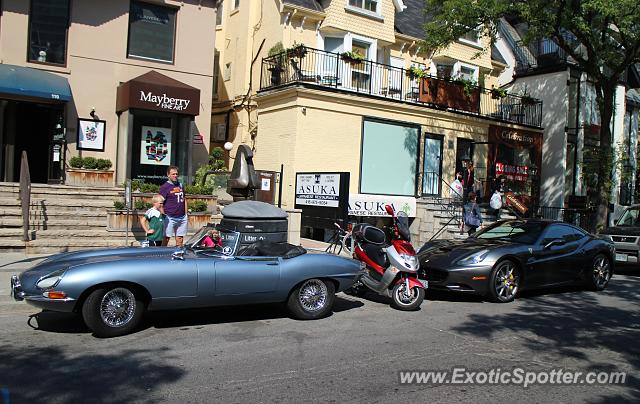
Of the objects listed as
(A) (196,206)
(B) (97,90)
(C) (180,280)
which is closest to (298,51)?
(B) (97,90)

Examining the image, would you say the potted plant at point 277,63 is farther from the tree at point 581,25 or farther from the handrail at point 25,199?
the handrail at point 25,199

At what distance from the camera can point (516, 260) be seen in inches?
358

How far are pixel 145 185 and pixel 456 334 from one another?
938 centimetres

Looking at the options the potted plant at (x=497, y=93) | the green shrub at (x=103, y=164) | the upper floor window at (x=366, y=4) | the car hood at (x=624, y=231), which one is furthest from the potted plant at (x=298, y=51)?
the car hood at (x=624, y=231)

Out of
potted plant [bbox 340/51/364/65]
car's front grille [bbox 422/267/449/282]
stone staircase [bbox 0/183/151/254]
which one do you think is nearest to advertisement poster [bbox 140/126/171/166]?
stone staircase [bbox 0/183/151/254]

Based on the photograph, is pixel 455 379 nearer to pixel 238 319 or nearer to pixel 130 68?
pixel 238 319

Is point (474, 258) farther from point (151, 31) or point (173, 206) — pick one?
point (151, 31)

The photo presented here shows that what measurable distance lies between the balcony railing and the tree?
5.74 ft

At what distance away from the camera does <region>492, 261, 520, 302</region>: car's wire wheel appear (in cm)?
881

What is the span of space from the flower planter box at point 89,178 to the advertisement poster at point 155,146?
1709mm

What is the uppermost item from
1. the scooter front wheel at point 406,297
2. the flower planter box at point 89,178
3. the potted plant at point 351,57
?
the potted plant at point 351,57

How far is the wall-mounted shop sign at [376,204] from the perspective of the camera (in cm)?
1638

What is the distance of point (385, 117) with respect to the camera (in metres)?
18.3

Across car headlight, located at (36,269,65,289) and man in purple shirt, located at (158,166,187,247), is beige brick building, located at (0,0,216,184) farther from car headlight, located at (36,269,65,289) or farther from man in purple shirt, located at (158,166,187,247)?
car headlight, located at (36,269,65,289)
